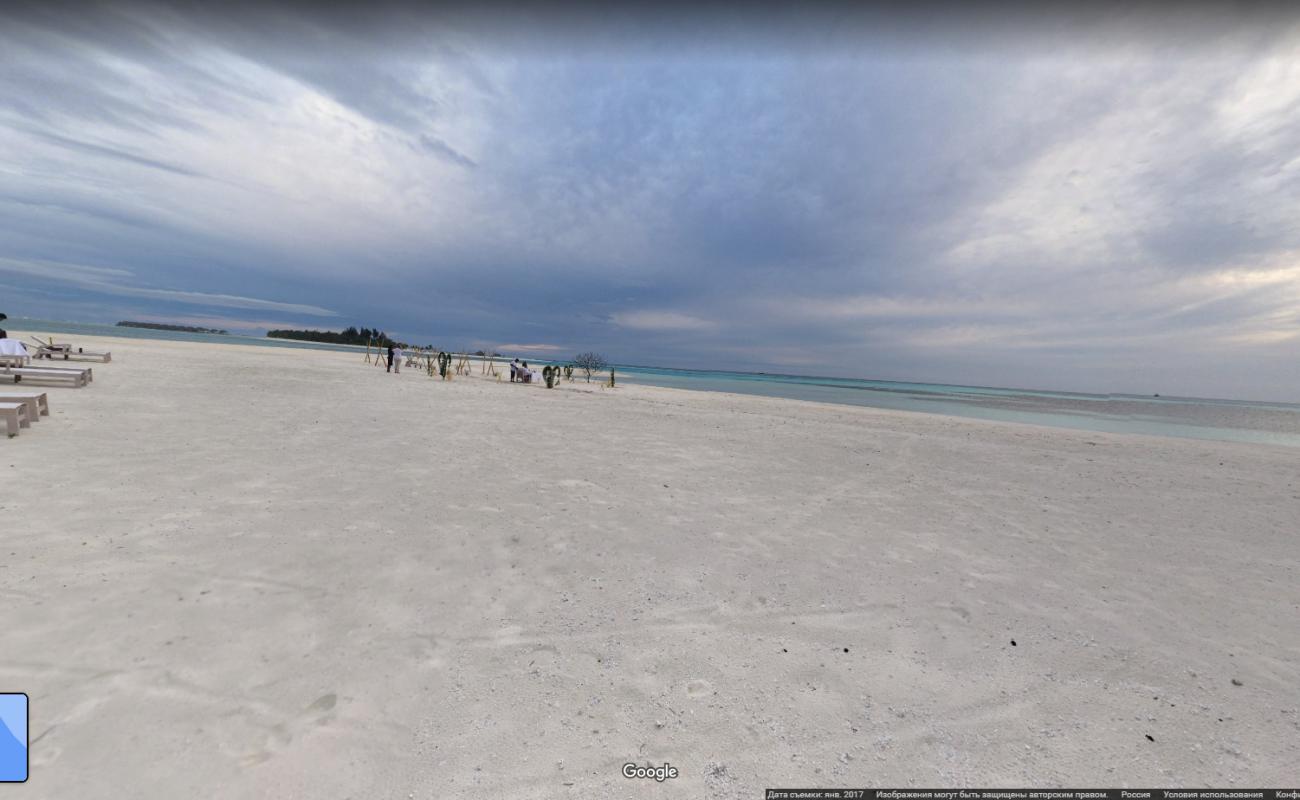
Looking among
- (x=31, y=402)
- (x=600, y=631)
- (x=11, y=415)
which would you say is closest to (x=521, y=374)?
(x=31, y=402)

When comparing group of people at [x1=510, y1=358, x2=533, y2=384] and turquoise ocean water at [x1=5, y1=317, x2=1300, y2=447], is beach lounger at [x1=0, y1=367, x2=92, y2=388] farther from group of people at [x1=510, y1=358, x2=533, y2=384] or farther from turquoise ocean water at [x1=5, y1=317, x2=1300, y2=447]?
turquoise ocean water at [x1=5, y1=317, x2=1300, y2=447]

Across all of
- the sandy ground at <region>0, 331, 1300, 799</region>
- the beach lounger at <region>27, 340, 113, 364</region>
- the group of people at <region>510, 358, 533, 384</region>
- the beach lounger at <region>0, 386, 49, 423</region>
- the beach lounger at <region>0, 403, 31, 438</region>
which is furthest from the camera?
the group of people at <region>510, 358, 533, 384</region>

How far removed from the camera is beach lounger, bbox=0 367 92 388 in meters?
11.9

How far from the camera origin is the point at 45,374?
39.6 ft

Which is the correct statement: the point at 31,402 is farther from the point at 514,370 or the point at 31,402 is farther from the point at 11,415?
the point at 514,370

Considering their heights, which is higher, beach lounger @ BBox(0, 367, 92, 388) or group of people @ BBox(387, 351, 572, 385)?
group of people @ BBox(387, 351, 572, 385)

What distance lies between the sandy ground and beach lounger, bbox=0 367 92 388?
24.3ft

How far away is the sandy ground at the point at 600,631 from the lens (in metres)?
2.42

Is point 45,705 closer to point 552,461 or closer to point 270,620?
point 270,620

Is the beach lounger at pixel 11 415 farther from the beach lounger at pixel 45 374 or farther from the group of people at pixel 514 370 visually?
the group of people at pixel 514 370

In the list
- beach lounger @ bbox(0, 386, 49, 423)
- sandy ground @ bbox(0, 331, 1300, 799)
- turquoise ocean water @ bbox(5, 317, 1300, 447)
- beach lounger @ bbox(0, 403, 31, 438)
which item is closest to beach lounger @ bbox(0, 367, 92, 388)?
beach lounger @ bbox(0, 386, 49, 423)

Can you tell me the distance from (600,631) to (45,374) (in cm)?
1767

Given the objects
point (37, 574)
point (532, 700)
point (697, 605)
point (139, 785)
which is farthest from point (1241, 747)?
point (37, 574)

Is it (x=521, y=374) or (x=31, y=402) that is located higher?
(x=521, y=374)
